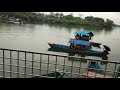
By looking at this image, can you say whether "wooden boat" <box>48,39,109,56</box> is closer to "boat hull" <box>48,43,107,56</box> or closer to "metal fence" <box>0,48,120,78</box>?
"boat hull" <box>48,43,107,56</box>

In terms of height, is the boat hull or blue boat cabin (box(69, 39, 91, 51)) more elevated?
blue boat cabin (box(69, 39, 91, 51))

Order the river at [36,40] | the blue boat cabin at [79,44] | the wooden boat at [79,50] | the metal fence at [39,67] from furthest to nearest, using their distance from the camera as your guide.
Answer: the river at [36,40] → the blue boat cabin at [79,44] → the wooden boat at [79,50] → the metal fence at [39,67]

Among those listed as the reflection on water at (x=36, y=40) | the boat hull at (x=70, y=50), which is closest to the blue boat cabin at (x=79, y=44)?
the boat hull at (x=70, y=50)

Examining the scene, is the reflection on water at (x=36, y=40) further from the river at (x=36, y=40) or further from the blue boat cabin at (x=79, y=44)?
the blue boat cabin at (x=79, y=44)

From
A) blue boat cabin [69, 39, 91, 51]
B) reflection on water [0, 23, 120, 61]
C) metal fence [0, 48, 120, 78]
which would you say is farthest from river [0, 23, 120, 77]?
metal fence [0, 48, 120, 78]

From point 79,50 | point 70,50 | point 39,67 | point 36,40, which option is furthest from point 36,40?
point 39,67

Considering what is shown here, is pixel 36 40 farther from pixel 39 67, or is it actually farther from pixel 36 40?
pixel 39 67

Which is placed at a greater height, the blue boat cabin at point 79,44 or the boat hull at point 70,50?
the blue boat cabin at point 79,44
